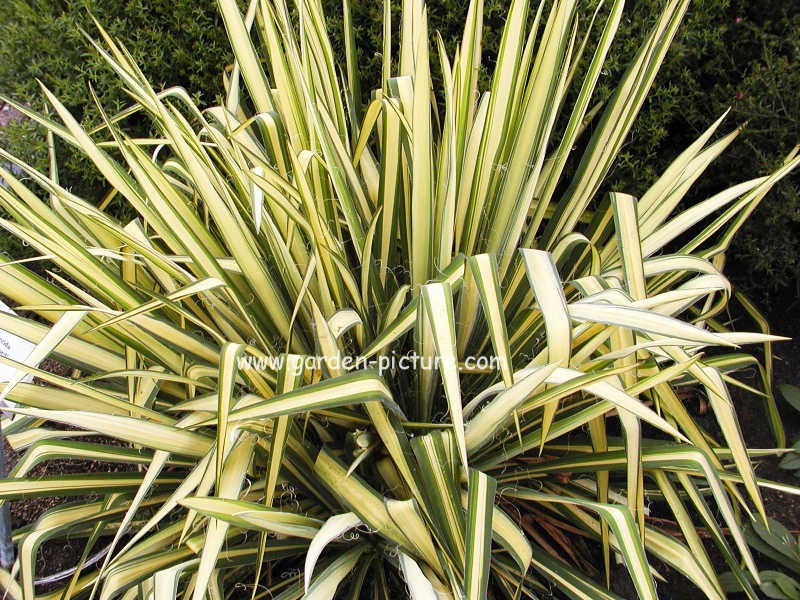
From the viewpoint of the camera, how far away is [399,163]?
3.88 feet

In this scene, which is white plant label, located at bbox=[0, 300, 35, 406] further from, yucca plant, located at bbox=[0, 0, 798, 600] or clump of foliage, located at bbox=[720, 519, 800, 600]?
clump of foliage, located at bbox=[720, 519, 800, 600]

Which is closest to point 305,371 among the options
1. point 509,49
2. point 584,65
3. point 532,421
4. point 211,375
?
point 211,375

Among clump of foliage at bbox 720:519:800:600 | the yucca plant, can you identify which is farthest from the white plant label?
clump of foliage at bbox 720:519:800:600

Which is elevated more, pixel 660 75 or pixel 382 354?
pixel 660 75

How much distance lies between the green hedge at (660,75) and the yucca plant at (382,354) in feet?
0.85

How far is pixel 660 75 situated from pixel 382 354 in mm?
958

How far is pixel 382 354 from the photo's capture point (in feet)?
3.66

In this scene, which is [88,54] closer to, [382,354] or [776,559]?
[382,354]

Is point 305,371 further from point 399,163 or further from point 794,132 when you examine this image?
point 794,132

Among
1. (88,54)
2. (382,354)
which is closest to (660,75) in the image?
(382,354)

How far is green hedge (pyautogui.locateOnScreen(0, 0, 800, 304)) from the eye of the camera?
4.90 feet

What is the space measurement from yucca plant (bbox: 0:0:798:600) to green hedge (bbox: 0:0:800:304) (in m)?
0.26

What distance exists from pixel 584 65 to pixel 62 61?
3.99ft

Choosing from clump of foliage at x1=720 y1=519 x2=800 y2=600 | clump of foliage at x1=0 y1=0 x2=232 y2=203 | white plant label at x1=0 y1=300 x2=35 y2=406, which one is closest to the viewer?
white plant label at x1=0 y1=300 x2=35 y2=406
